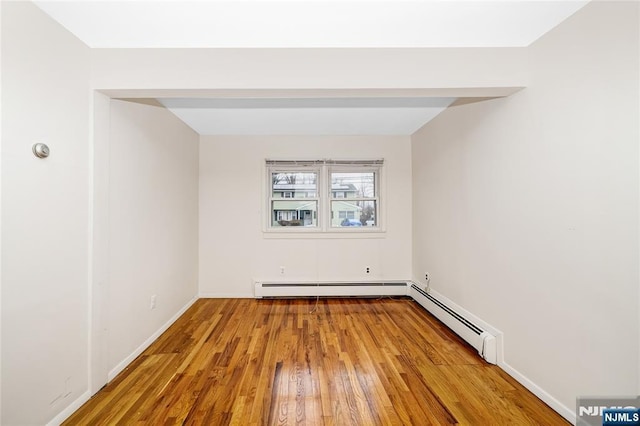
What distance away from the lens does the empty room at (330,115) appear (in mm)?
1385

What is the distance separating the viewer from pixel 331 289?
12.7 ft

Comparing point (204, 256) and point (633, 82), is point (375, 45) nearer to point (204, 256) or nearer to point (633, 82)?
point (633, 82)

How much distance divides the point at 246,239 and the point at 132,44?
8.72ft

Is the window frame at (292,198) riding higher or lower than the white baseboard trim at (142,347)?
higher

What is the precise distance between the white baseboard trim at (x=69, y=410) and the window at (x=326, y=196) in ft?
8.62

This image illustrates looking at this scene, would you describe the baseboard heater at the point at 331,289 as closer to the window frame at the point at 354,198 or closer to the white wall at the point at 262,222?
the white wall at the point at 262,222

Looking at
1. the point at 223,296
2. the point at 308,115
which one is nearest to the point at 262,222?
the point at 223,296

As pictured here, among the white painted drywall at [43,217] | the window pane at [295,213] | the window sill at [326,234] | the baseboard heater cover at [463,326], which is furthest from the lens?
the window pane at [295,213]

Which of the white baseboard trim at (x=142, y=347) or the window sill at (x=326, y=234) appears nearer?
the white baseboard trim at (x=142, y=347)

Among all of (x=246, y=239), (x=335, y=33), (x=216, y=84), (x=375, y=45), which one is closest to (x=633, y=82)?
(x=375, y=45)

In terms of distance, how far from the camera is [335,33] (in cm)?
172

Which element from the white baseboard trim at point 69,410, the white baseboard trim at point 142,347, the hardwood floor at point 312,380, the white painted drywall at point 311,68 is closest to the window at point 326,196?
the hardwood floor at point 312,380

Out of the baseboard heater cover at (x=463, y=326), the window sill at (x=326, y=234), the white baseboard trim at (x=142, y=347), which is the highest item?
the window sill at (x=326, y=234)

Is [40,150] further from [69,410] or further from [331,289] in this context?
[331,289]
